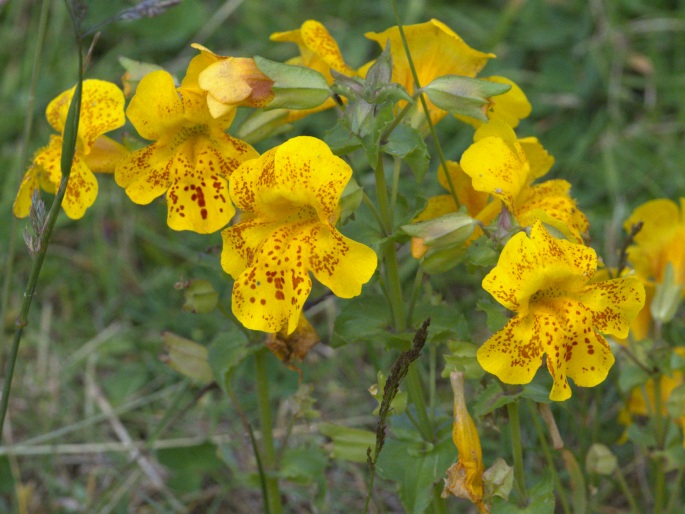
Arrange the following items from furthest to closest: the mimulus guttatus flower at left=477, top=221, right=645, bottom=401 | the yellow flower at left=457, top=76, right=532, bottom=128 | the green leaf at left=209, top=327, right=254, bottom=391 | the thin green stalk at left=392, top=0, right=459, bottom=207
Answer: the green leaf at left=209, top=327, right=254, bottom=391, the yellow flower at left=457, top=76, right=532, bottom=128, the thin green stalk at left=392, top=0, right=459, bottom=207, the mimulus guttatus flower at left=477, top=221, right=645, bottom=401

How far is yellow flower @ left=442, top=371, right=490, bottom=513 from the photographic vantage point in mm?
1641

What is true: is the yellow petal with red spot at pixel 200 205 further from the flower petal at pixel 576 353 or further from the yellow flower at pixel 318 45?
the flower petal at pixel 576 353

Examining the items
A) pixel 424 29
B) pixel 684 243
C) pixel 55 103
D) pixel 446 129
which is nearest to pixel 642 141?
pixel 446 129

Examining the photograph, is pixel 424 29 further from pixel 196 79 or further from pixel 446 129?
pixel 446 129

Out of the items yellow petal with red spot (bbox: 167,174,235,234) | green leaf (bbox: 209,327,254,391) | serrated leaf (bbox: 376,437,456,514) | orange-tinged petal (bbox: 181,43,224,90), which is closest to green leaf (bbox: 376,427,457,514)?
serrated leaf (bbox: 376,437,456,514)

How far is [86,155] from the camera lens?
5.90 feet

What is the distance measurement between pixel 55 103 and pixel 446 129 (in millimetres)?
1765

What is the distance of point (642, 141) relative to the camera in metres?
3.40

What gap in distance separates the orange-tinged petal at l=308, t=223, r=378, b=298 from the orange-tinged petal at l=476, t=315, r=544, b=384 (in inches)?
9.6

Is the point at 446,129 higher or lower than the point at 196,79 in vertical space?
lower

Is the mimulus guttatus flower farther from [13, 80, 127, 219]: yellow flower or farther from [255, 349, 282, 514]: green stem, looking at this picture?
[13, 80, 127, 219]: yellow flower

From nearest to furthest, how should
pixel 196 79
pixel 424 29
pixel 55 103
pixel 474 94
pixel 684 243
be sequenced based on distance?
pixel 474 94 → pixel 196 79 → pixel 424 29 → pixel 55 103 → pixel 684 243

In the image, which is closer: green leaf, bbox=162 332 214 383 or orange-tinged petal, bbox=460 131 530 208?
orange-tinged petal, bbox=460 131 530 208

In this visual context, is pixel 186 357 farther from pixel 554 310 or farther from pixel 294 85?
pixel 554 310
